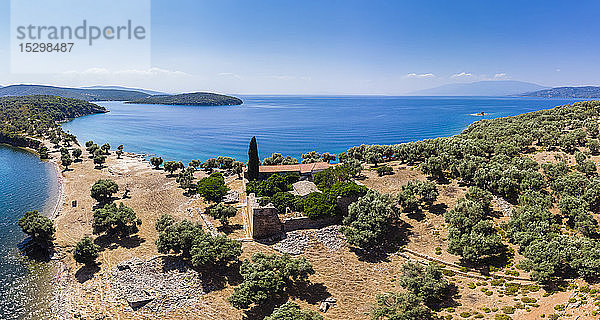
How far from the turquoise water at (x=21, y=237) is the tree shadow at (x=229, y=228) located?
18.9m

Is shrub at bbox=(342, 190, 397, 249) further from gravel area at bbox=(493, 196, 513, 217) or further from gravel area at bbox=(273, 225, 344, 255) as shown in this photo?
gravel area at bbox=(493, 196, 513, 217)

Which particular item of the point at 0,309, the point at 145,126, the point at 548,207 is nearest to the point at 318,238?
the point at 548,207

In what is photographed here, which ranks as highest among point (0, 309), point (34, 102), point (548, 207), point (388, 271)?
point (34, 102)

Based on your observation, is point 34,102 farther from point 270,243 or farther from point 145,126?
point 270,243

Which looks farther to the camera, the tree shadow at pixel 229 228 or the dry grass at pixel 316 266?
the tree shadow at pixel 229 228

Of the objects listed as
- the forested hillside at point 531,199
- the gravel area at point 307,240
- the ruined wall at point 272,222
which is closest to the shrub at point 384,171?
the forested hillside at point 531,199

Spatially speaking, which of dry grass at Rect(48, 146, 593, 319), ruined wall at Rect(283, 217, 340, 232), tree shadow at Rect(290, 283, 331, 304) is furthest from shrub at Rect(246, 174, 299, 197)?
tree shadow at Rect(290, 283, 331, 304)

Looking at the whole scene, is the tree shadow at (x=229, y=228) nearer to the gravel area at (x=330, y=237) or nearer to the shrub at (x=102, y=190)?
the gravel area at (x=330, y=237)

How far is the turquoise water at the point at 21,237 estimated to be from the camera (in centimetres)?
2956

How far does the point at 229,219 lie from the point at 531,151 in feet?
186

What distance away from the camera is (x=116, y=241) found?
4006cm

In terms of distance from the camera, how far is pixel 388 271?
108 ft

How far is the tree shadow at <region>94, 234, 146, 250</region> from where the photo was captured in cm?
3892

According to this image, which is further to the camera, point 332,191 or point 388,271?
point 332,191
